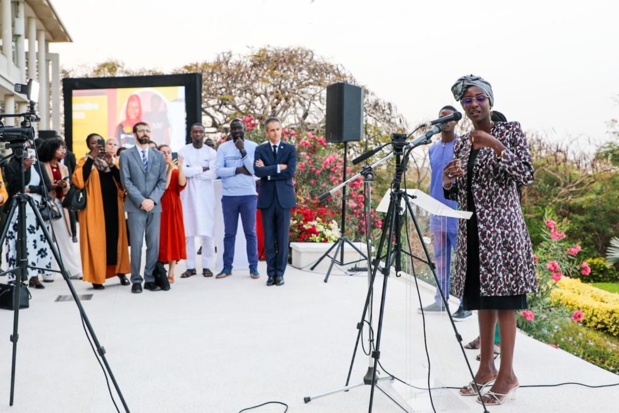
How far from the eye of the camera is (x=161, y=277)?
7004 mm

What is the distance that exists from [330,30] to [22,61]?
776cm

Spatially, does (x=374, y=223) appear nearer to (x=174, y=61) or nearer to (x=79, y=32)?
(x=174, y=61)

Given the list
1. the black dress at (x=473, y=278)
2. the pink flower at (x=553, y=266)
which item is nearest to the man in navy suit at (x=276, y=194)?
the pink flower at (x=553, y=266)

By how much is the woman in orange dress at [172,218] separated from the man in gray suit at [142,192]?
0.43 meters

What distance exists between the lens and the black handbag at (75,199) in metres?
6.70

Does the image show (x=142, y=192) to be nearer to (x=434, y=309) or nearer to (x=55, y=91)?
(x=434, y=309)

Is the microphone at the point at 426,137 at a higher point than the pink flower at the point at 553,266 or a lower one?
higher

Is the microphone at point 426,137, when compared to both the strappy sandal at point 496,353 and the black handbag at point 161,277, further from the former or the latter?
the black handbag at point 161,277

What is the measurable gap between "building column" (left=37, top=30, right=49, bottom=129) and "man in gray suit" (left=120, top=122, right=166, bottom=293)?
12.3 m

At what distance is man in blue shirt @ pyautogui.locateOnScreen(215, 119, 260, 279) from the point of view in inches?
295

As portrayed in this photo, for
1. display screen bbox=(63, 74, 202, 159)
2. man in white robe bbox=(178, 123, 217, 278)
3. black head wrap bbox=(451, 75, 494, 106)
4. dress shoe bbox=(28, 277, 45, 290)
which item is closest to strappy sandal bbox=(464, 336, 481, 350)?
black head wrap bbox=(451, 75, 494, 106)

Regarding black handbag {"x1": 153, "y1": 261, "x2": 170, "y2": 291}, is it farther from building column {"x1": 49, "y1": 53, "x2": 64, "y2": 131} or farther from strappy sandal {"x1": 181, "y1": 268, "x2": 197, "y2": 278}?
building column {"x1": 49, "y1": 53, "x2": 64, "y2": 131}

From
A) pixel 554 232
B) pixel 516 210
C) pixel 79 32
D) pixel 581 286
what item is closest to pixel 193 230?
pixel 554 232

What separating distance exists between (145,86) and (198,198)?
334 centimetres
